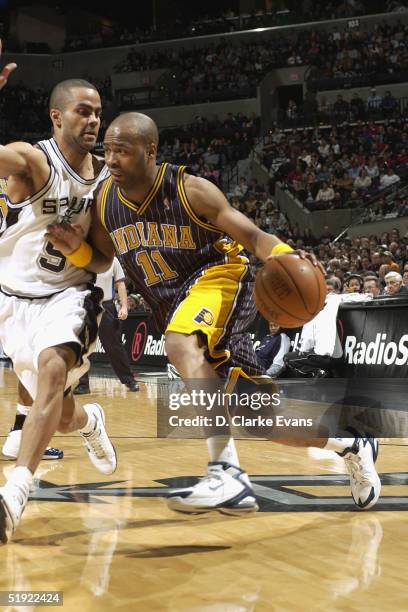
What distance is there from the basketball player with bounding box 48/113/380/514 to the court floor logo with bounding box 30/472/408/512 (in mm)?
184

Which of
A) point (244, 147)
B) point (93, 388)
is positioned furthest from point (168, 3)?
point (93, 388)

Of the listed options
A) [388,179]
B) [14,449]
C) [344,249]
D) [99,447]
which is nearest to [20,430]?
[14,449]

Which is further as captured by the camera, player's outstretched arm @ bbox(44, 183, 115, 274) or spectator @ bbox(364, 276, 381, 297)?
spectator @ bbox(364, 276, 381, 297)

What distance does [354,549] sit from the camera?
269 cm

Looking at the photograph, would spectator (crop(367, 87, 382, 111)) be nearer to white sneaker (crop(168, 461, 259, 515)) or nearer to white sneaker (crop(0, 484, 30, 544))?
white sneaker (crop(168, 461, 259, 515))

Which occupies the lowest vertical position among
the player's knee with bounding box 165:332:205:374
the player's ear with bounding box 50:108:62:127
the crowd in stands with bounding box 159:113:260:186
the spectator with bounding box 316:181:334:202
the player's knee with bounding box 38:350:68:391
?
the player's knee with bounding box 38:350:68:391

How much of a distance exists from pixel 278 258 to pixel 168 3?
2779 centimetres

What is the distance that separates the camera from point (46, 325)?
3332mm

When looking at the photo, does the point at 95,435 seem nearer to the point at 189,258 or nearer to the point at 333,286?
the point at 189,258

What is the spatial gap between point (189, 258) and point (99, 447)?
1157 millimetres

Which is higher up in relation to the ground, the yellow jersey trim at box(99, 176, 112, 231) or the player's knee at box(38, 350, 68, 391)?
the yellow jersey trim at box(99, 176, 112, 231)

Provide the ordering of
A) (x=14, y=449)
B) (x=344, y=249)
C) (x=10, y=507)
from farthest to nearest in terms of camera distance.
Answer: (x=344, y=249)
(x=14, y=449)
(x=10, y=507)

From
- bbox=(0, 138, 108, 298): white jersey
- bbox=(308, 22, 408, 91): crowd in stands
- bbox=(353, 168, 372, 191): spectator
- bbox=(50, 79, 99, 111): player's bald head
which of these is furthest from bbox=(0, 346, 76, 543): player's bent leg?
bbox=(308, 22, 408, 91): crowd in stands

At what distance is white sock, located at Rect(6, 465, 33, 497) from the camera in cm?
271
